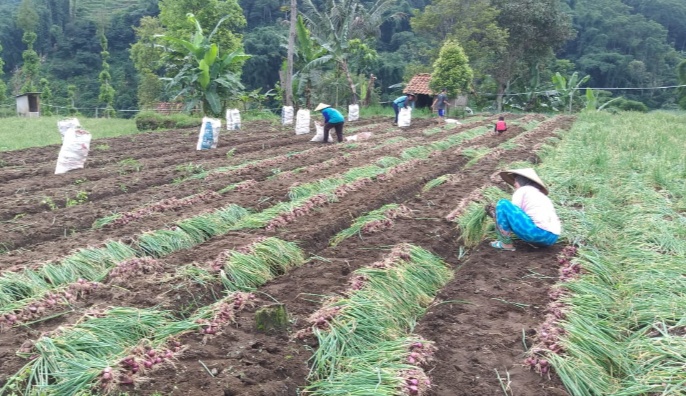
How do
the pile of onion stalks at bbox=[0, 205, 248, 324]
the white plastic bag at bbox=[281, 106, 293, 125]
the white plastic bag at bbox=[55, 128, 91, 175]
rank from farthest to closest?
the white plastic bag at bbox=[281, 106, 293, 125]
the white plastic bag at bbox=[55, 128, 91, 175]
the pile of onion stalks at bbox=[0, 205, 248, 324]

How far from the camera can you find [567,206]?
262 inches

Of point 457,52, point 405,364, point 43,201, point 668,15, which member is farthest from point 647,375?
point 668,15

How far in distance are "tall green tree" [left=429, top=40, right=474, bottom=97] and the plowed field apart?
1242 cm

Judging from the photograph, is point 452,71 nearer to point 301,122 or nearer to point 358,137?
point 301,122

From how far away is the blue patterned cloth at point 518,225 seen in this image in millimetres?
5020

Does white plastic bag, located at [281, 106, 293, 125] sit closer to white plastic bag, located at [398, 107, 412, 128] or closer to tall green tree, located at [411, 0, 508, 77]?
white plastic bag, located at [398, 107, 412, 128]

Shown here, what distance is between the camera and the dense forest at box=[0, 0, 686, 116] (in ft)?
82.5

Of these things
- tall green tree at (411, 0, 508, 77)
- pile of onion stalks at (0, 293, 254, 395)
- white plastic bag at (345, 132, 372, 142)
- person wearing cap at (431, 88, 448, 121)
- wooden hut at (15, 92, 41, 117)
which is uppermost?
tall green tree at (411, 0, 508, 77)

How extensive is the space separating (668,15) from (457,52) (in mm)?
38663

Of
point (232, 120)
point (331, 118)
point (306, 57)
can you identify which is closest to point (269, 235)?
point (331, 118)

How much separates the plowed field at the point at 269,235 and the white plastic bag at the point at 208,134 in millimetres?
883

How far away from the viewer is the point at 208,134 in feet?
39.4

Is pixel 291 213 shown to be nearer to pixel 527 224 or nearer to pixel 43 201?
pixel 527 224

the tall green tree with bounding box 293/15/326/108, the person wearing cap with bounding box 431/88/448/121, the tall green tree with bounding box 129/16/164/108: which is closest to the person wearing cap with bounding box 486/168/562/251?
the person wearing cap with bounding box 431/88/448/121
